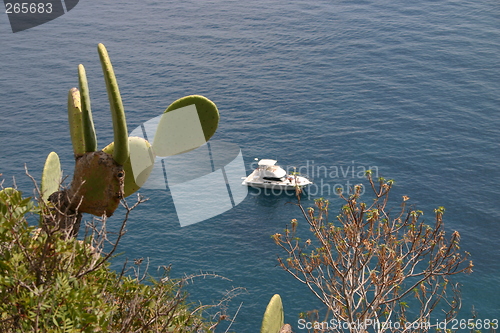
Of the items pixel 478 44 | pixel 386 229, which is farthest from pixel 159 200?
pixel 478 44

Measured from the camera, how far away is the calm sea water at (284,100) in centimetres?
4438

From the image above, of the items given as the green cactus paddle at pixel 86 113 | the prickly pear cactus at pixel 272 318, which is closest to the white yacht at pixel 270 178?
the prickly pear cactus at pixel 272 318

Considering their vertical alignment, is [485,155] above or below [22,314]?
below

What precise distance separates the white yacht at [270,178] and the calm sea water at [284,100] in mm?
1461

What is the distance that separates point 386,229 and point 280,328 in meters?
4.80

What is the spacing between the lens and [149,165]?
9.62 metres

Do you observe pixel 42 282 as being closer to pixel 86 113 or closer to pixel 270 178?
pixel 86 113

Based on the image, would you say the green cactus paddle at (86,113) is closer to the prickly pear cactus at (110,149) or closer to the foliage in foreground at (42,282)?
the prickly pear cactus at (110,149)

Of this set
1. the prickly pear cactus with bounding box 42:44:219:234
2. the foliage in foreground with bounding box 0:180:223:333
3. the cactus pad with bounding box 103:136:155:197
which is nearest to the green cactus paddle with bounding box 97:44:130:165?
the prickly pear cactus with bounding box 42:44:219:234

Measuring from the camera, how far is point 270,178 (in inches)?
2095

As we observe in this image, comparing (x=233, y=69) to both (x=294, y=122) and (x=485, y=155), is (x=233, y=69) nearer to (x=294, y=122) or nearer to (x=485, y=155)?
(x=294, y=122)

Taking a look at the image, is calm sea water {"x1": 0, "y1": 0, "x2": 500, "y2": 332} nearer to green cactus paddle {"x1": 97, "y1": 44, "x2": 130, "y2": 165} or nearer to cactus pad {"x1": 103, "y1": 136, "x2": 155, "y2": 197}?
cactus pad {"x1": 103, "y1": 136, "x2": 155, "y2": 197}

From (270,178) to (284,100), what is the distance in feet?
65.0

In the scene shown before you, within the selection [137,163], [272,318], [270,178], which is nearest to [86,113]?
[137,163]
